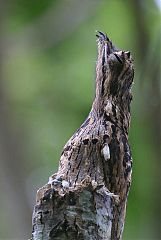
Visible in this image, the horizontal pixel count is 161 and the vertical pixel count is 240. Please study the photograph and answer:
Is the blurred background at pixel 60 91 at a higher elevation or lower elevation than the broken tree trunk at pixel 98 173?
higher

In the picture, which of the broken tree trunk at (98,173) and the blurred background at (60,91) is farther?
the blurred background at (60,91)

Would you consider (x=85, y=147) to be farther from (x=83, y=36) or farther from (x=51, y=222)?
(x=83, y=36)
